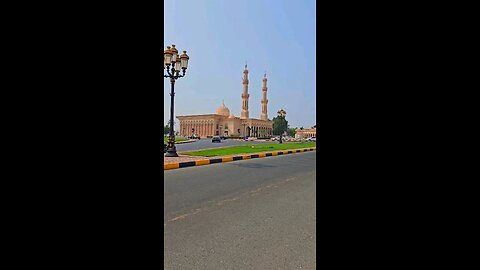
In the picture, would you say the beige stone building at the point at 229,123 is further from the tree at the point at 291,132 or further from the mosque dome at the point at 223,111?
the tree at the point at 291,132

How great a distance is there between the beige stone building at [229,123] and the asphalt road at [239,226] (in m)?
59.0

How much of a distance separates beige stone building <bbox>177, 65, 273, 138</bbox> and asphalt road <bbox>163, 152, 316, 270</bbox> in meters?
59.0

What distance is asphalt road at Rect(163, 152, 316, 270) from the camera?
2.26 metres

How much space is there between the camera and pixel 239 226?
3.08 metres

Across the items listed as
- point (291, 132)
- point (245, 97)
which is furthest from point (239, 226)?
point (291, 132)

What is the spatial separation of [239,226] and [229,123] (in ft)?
209

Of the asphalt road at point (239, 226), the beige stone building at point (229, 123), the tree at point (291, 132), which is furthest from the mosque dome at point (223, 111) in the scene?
the asphalt road at point (239, 226)

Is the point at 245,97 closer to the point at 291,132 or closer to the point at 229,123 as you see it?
the point at 229,123

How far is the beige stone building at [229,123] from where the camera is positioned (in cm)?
6562

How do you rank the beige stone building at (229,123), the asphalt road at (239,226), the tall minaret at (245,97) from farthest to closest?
the beige stone building at (229,123), the tall minaret at (245,97), the asphalt road at (239,226)
